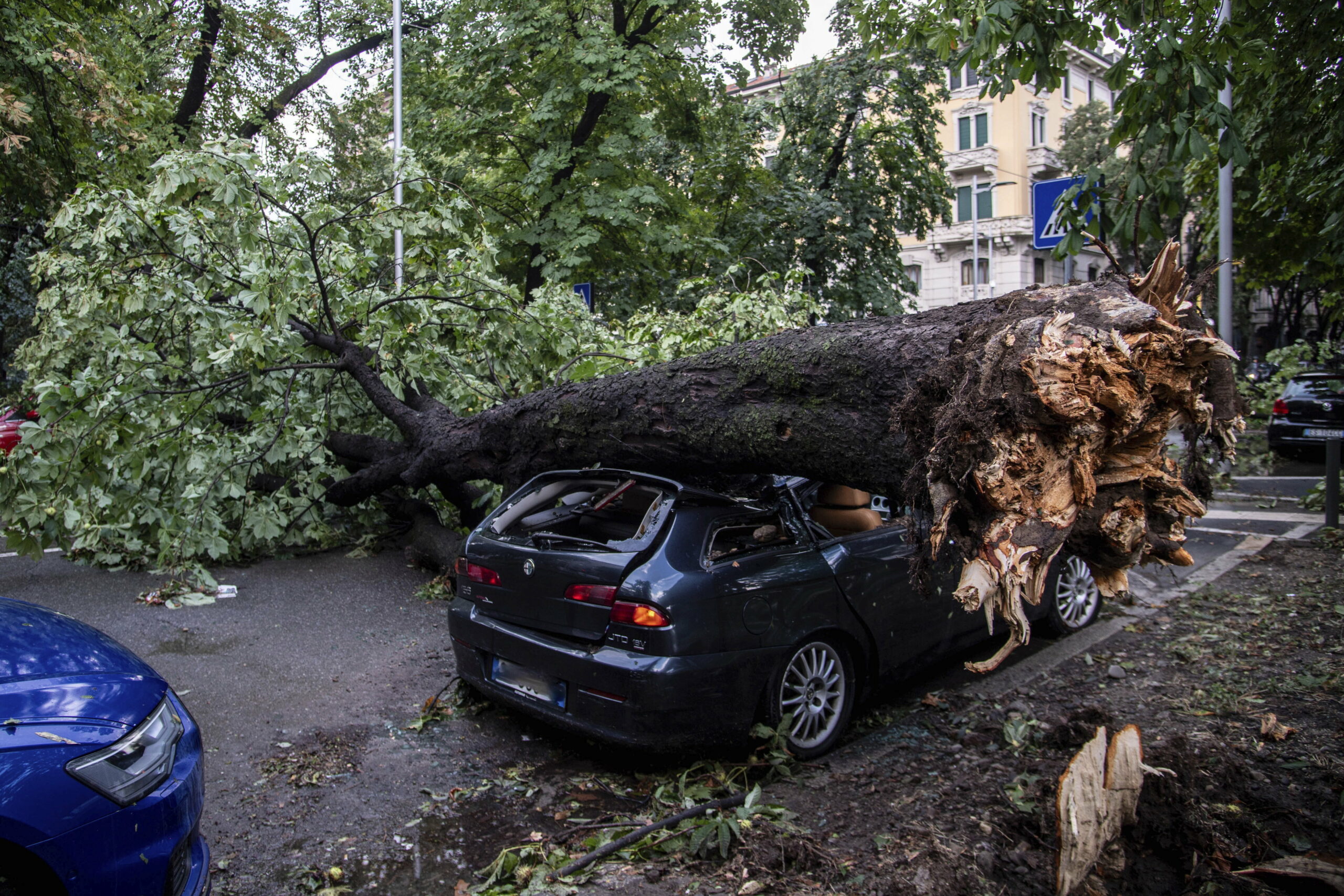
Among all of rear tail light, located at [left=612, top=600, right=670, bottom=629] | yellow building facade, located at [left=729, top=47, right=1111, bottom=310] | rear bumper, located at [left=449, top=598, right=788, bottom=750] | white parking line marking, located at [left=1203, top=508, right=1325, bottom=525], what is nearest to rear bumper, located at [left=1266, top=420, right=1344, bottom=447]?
white parking line marking, located at [left=1203, top=508, right=1325, bottom=525]

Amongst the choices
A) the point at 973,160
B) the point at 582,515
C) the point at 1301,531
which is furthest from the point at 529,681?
the point at 973,160

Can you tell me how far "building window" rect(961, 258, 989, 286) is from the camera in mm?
44656

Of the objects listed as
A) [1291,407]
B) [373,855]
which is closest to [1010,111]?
[1291,407]

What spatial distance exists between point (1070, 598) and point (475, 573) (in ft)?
13.4

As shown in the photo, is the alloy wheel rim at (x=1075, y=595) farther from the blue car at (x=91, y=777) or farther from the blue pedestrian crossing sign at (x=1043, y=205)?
the blue car at (x=91, y=777)

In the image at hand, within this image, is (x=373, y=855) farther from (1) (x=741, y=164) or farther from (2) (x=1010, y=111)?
(2) (x=1010, y=111)

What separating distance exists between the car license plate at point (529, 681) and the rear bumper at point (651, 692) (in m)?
0.03

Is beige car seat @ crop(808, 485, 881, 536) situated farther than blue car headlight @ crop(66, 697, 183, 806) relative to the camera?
Yes

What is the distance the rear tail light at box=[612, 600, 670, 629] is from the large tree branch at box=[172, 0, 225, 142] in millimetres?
14594

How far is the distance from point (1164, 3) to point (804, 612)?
4893mm

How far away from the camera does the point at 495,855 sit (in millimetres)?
3428

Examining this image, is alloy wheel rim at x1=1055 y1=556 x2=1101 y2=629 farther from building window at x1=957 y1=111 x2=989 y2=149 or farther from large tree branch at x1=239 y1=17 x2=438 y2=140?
building window at x1=957 y1=111 x2=989 y2=149

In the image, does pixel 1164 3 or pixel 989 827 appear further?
pixel 1164 3

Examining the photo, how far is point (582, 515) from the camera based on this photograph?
470 centimetres
